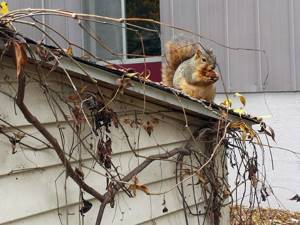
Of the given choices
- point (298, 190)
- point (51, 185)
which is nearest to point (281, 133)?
point (298, 190)

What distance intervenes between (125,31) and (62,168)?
193 inches

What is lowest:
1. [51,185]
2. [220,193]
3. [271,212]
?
[271,212]

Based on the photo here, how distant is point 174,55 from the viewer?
450cm

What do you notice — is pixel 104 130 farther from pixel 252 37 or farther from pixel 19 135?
pixel 252 37

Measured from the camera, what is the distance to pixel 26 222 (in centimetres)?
279

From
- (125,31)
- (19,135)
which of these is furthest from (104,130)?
(125,31)

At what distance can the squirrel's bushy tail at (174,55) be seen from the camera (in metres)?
4.41

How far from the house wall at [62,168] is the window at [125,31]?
146 inches

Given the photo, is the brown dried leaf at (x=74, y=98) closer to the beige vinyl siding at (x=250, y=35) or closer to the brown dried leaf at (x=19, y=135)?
the brown dried leaf at (x=19, y=135)

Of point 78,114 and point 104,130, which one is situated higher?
point 78,114

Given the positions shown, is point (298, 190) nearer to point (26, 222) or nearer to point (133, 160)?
point (133, 160)

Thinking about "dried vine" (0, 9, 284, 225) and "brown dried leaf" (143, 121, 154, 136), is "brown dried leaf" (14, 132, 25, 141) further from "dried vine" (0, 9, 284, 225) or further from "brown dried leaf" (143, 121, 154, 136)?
"brown dried leaf" (143, 121, 154, 136)

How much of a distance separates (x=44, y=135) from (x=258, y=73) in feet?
12.2

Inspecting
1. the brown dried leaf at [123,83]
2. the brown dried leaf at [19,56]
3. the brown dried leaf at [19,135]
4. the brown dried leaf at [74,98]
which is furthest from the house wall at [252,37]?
the brown dried leaf at [19,56]
